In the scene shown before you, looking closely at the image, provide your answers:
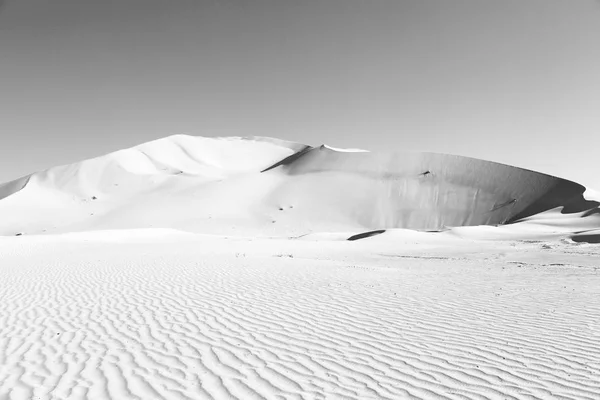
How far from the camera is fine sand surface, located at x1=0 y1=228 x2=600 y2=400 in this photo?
13.8ft

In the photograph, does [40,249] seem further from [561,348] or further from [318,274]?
[561,348]

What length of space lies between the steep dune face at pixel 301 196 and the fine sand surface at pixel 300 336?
37963 mm

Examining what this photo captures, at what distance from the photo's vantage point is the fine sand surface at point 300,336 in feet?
13.8

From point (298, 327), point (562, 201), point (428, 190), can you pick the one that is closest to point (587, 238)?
point (562, 201)

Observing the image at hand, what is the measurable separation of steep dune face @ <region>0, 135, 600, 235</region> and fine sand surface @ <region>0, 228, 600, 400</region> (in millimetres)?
37963

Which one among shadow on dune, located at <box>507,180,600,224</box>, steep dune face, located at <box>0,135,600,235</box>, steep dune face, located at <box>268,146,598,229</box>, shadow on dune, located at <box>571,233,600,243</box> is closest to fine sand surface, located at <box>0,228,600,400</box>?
shadow on dune, located at <box>571,233,600,243</box>

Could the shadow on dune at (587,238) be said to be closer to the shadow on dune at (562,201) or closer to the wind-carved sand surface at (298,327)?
the wind-carved sand surface at (298,327)

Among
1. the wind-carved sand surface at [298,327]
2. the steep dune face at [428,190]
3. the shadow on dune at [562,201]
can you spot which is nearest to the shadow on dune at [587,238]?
the wind-carved sand surface at [298,327]

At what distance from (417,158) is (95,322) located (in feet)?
219

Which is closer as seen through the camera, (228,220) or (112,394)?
(112,394)

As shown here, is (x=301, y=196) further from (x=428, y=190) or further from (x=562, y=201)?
(x=562, y=201)

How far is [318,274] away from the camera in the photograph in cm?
1273

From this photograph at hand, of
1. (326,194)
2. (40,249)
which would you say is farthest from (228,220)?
(40,249)

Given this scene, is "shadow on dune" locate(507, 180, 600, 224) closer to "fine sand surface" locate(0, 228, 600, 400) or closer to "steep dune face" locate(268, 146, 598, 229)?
"steep dune face" locate(268, 146, 598, 229)
